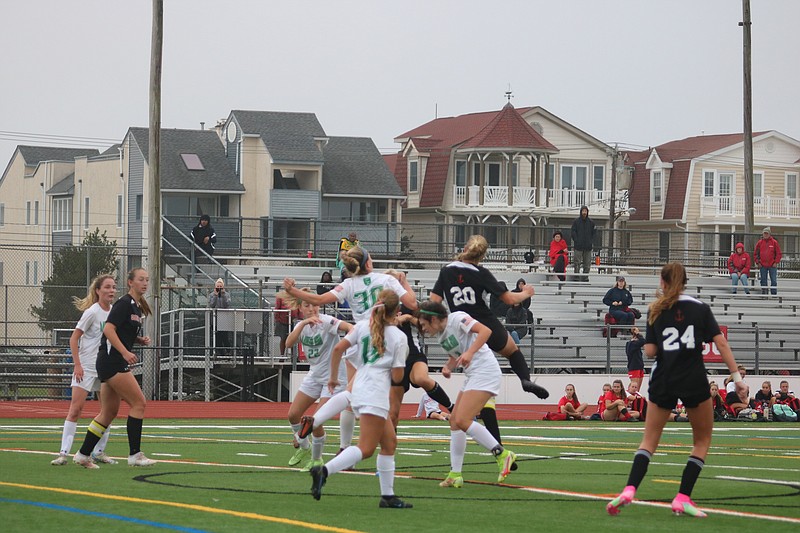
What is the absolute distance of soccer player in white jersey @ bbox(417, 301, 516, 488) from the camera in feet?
35.0

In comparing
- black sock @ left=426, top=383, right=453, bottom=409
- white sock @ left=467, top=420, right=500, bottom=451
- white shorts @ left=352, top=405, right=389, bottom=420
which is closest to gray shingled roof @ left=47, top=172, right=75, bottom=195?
black sock @ left=426, top=383, right=453, bottom=409

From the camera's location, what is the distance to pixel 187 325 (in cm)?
2720

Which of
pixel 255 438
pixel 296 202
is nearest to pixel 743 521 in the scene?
pixel 255 438

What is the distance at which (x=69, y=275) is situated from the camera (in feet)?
152

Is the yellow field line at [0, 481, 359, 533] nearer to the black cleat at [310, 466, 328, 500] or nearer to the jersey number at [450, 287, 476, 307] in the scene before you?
the black cleat at [310, 466, 328, 500]

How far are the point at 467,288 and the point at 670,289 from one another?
2.52 m

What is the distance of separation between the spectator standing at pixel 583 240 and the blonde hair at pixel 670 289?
79.5 feet

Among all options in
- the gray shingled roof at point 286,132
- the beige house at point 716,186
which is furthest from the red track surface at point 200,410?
the beige house at point 716,186

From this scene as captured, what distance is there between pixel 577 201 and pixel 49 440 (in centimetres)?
4706

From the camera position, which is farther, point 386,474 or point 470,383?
point 470,383

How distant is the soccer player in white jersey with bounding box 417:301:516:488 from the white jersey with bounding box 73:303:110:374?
357cm

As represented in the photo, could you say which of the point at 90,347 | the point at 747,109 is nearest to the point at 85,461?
the point at 90,347

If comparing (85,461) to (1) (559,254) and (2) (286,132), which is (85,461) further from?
(2) (286,132)

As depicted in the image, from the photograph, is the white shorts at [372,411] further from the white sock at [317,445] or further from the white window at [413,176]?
the white window at [413,176]
